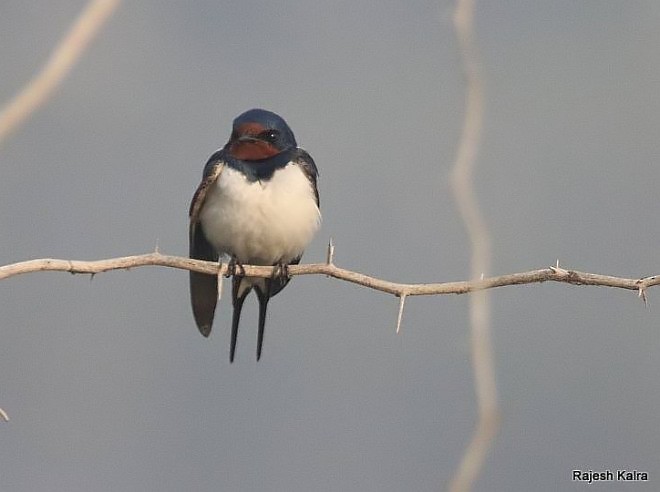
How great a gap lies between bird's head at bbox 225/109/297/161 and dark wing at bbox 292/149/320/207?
0.14 ft

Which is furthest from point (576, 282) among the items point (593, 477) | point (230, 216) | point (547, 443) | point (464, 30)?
point (547, 443)

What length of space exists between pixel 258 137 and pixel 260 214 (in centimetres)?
29

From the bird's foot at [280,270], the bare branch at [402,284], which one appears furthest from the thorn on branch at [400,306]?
the bird's foot at [280,270]

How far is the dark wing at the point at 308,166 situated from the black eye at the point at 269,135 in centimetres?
9

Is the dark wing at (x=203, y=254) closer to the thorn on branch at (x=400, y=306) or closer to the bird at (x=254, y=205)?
the bird at (x=254, y=205)

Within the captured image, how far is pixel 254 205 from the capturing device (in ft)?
14.7

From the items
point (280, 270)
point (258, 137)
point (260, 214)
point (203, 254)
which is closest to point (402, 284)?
point (280, 270)

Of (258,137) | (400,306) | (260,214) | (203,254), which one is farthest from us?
(203,254)

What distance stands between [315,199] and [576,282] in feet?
6.26

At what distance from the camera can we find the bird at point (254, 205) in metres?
4.48

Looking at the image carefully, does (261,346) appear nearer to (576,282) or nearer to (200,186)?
(200,186)

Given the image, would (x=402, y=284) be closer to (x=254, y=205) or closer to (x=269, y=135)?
(x=254, y=205)

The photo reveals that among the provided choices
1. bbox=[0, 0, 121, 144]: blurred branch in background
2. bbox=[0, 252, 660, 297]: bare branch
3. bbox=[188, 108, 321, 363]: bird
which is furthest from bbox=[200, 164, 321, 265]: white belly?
bbox=[0, 0, 121, 144]: blurred branch in background

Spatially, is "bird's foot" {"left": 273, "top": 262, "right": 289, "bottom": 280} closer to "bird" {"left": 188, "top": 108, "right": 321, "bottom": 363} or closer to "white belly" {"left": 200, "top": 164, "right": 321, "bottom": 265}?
"bird" {"left": 188, "top": 108, "right": 321, "bottom": 363}
